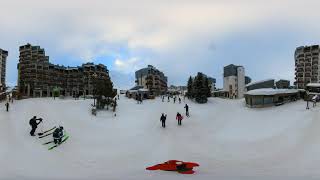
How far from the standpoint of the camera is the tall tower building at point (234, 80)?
104312 mm

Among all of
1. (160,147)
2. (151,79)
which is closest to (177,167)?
(160,147)

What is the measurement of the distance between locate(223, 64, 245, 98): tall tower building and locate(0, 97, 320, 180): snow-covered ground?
58.6m

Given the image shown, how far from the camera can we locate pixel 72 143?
28.1 m

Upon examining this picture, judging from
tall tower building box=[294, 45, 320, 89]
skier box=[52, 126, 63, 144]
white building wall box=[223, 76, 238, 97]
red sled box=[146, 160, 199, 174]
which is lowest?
red sled box=[146, 160, 199, 174]

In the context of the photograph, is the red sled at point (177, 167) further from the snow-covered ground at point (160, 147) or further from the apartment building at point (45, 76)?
the apartment building at point (45, 76)

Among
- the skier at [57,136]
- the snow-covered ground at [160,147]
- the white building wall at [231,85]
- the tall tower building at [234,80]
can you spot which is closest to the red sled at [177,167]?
the snow-covered ground at [160,147]

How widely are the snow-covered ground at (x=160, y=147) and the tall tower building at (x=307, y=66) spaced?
2961 inches

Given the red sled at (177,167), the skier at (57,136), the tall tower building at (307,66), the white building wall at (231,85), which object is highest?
the tall tower building at (307,66)

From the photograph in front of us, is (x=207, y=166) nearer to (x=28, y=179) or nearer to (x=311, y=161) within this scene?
(x=311, y=161)

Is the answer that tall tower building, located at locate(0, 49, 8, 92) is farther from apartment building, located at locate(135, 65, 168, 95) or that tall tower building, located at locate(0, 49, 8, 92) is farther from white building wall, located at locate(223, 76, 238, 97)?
white building wall, located at locate(223, 76, 238, 97)

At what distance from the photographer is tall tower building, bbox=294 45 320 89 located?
11538 centimetres

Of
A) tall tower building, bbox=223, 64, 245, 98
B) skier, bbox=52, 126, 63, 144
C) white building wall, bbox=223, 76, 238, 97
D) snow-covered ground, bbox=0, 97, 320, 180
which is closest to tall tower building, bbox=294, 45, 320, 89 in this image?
tall tower building, bbox=223, 64, 245, 98

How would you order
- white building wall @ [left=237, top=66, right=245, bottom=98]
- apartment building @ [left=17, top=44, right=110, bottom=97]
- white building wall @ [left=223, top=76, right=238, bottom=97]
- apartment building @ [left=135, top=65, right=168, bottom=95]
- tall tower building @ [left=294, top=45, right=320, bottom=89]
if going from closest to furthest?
1. white building wall @ [left=237, top=66, right=245, bottom=98]
2. white building wall @ [left=223, top=76, right=238, bottom=97]
3. tall tower building @ [left=294, top=45, right=320, bottom=89]
4. apartment building @ [left=17, top=44, right=110, bottom=97]
5. apartment building @ [left=135, top=65, right=168, bottom=95]

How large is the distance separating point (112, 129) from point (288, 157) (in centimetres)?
1876
